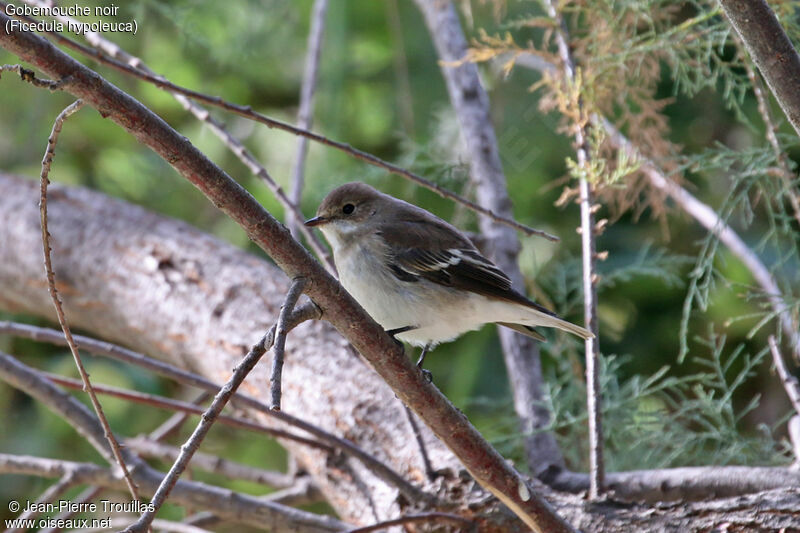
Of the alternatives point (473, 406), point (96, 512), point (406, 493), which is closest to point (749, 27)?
point (406, 493)

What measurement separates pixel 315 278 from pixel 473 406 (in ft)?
8.54

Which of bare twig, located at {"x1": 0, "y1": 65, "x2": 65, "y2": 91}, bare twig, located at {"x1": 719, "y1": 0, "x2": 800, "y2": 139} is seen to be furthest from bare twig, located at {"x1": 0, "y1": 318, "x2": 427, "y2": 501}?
bare twig, located at {"x1": 719, "y1": 0, "x2": 800, "y2": 139}

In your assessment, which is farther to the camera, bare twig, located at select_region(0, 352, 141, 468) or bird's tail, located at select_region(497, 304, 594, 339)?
bird's tail, located at select_region(497, 304, 594, 339)

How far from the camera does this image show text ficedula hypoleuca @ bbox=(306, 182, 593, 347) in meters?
2.89

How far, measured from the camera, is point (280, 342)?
147cm

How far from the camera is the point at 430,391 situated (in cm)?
191

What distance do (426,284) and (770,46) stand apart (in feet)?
5.12

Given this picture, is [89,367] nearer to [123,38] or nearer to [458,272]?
[123,38]

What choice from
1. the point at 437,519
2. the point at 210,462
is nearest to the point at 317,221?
the point at 210,462

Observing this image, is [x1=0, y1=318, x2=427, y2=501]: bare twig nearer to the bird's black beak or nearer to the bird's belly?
the bird's belly

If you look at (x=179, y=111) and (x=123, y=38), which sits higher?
(x=123, y=38)

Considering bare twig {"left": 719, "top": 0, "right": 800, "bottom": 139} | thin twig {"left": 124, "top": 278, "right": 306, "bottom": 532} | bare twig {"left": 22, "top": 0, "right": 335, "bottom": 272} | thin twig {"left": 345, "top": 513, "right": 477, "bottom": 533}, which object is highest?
bare twig {"left": 22, "top": 0, "right": 335, "bottom": 272}

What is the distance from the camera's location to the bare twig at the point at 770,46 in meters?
1.60

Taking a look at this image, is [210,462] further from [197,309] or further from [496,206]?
[496,206]
